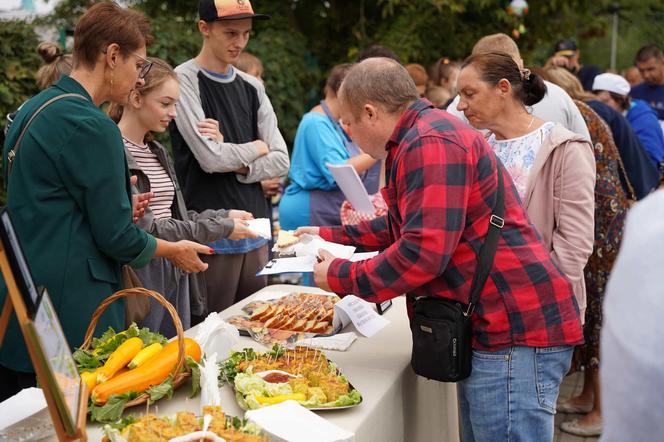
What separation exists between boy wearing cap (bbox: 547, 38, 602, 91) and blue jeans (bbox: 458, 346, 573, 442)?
13.6 feet

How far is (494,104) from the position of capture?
2.94m

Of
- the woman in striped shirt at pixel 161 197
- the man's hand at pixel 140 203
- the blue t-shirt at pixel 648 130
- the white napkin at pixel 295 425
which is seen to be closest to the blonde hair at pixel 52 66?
the woman in striped shirt at pixel 161 197

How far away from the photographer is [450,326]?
85.4 inches

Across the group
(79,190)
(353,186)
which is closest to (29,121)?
(79,190)

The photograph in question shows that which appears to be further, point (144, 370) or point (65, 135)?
point (65, 135)

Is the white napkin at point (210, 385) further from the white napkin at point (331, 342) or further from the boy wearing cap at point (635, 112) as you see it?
the boy wearing cap at point (635, 112)

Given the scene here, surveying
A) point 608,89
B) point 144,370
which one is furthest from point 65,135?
point 608,89

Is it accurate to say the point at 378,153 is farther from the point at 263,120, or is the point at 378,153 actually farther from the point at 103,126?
the point at 263,120

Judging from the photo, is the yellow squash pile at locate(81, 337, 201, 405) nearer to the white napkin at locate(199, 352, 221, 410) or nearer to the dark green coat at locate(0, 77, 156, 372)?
the white napkin at locate(199, 352, 221, 410)

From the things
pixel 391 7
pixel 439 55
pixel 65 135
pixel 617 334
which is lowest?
pixel 439 55

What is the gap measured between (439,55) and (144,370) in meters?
8.11

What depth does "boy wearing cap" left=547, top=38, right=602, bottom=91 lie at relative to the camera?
597 cm

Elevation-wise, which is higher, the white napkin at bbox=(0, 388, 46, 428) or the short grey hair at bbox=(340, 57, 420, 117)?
the short grey hair at bbox=(340, 57, 420, 117)

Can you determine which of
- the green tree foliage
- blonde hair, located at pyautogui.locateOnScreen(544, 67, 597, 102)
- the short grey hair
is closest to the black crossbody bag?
the short grey hair
